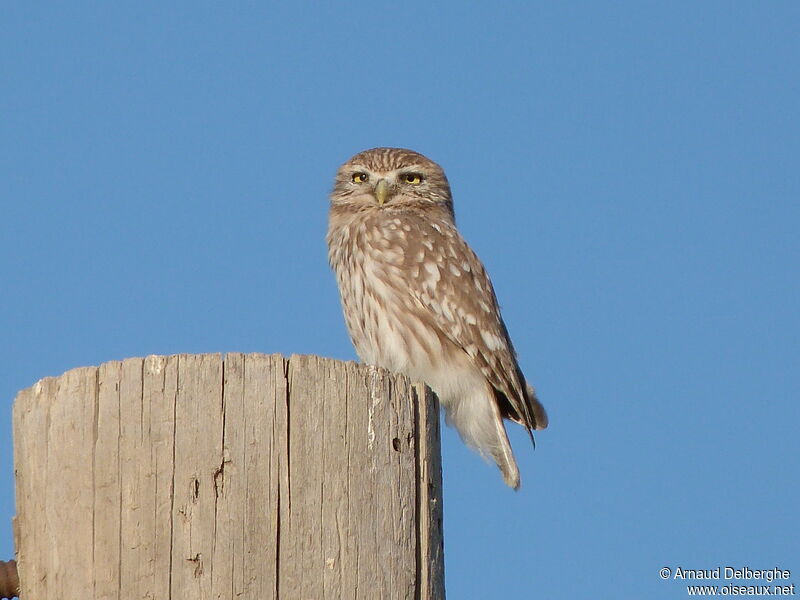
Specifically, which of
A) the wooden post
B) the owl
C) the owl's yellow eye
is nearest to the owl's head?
the owl's yellow eye

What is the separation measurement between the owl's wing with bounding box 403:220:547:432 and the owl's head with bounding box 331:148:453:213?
0.66 metres

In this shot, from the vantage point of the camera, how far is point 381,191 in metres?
8.52

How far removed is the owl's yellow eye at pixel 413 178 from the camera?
869 cm

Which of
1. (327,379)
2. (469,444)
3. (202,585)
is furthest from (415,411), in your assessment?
(469,444)

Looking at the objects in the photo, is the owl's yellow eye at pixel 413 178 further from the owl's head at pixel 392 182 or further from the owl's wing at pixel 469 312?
the owl's wing at pixel 469 312

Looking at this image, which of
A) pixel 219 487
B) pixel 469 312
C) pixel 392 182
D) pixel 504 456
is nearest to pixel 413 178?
pixel 392 182

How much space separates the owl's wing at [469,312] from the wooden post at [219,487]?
3.93 meters

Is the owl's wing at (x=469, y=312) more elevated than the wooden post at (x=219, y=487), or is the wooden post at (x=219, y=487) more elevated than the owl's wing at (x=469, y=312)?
the owl's wing at (x=469, y=312)

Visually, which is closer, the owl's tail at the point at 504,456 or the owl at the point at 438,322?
the owl's tail at the point at 504,456

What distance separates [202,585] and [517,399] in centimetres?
437

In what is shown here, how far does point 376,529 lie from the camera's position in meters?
3.37

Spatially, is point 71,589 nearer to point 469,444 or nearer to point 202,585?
point 202,585

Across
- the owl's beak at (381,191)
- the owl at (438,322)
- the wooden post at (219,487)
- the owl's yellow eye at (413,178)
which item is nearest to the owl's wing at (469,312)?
the owl at (438,322)

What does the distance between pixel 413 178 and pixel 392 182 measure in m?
0.20
